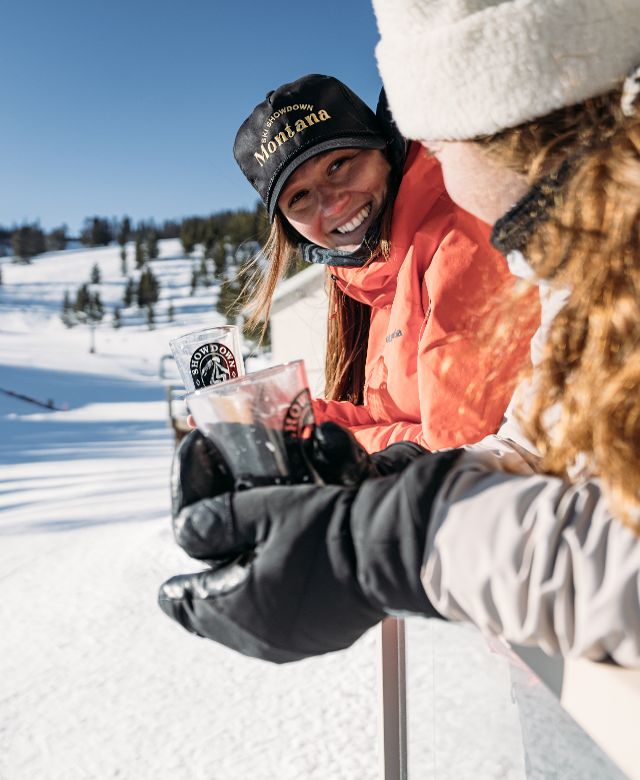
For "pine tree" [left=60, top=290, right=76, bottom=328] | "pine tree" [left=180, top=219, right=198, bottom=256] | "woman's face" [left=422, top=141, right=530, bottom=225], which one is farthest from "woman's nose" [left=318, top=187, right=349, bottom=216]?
"pine tree" [left=180, top=219, right=198, bottom=256]

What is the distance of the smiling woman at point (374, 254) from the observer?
5.52 ft

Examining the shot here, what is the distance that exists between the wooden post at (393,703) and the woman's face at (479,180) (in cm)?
82

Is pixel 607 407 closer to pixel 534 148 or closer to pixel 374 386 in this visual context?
pixel 534 148

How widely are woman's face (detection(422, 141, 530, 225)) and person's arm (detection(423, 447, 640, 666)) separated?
40 centimetres

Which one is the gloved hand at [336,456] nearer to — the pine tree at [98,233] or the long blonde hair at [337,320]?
the long blonde hair at [337,320]

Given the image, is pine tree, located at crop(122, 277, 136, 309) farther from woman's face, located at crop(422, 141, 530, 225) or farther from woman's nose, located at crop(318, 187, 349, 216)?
woman's face, located at crop(422, 141, 530, 225)

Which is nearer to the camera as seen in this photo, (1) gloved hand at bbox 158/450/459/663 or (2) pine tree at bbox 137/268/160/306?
(1) gloved hand at bbox 158/450/459/663

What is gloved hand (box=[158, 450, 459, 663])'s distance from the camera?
776mm

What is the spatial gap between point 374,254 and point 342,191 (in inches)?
9.4

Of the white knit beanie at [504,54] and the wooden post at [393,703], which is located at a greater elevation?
the white knit beanie at [504,54]

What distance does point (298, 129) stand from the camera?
208cm

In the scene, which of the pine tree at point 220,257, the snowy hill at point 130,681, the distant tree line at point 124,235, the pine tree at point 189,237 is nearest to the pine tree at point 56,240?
the distant tree line at point 124,235

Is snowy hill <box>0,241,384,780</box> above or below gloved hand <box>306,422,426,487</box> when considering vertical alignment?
below

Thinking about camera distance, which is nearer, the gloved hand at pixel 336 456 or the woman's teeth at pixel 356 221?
the gloved hand at pixel 336 456
